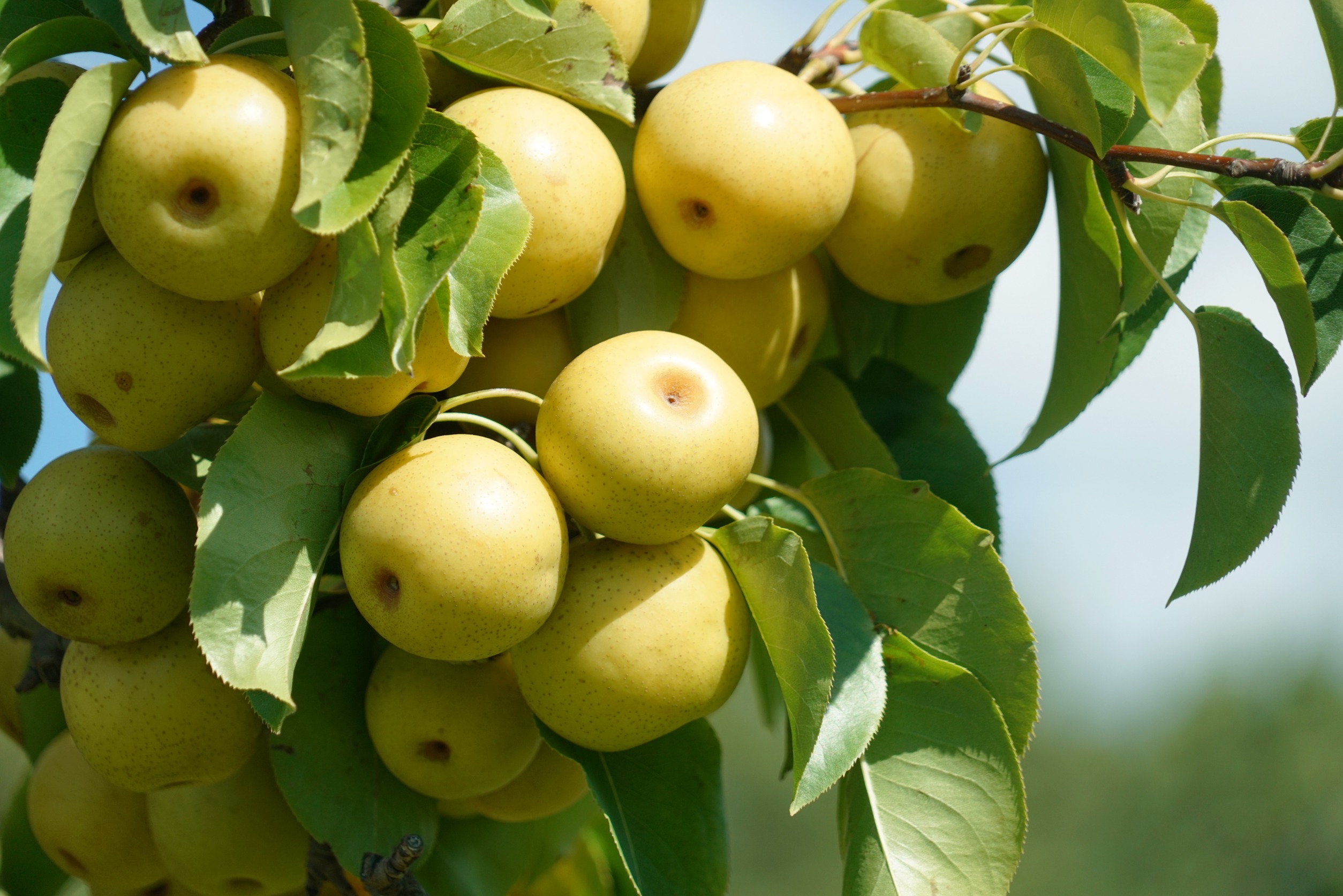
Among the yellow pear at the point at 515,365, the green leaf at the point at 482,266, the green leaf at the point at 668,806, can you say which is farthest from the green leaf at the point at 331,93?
the green leaf at the point at 668,806

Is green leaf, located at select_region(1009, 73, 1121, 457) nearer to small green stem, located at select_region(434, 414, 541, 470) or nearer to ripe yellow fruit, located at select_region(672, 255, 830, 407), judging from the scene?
ripe yellow fruit, located at select_region(672, 255, 830, 407)

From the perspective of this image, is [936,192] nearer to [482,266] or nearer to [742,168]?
[742,168]

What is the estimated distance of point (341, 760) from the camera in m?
1.27

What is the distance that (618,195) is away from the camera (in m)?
1.21

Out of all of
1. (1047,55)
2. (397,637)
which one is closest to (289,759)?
(397,637)

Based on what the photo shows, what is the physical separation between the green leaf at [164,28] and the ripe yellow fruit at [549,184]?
0.97ft

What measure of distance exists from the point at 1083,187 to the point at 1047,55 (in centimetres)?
24

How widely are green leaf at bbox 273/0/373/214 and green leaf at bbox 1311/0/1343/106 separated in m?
0.94

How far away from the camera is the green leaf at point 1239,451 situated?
116 cm

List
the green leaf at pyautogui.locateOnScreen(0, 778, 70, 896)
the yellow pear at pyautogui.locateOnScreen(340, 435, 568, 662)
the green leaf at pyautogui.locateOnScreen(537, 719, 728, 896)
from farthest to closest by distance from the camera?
the green leaf at pyautogui.locateOnScreen(0, 778, 70, 896) → the green leaf at pyautogui.locateOnScreen(537, 719, 728, 896) → the yellow pear at pyautogui.locateOnScreen(340, 435, 568, 662)

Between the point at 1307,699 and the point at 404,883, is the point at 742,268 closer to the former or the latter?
the point at 404,883

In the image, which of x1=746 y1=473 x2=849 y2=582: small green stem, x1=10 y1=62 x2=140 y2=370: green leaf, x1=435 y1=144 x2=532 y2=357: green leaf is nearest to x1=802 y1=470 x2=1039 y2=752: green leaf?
x1=746 y1=473 x2=849 y2=582: small green stem

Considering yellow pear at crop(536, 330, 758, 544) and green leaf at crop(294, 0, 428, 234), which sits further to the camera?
yellow pear at crop(536, 330, 758, 544)

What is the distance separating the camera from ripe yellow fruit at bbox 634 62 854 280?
1.21 metres
